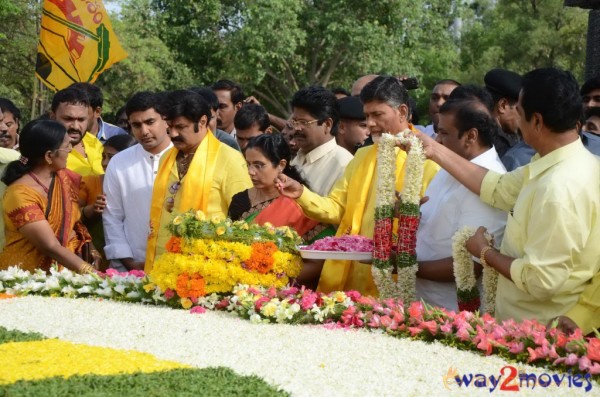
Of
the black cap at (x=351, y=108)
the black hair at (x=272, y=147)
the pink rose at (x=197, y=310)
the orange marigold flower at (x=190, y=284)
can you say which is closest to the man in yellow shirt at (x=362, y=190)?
the black hair at (x=272, y=147)

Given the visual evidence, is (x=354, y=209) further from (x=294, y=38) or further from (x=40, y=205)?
(x=294, y=38)

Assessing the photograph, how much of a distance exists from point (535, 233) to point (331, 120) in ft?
8.76

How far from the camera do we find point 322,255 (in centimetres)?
490

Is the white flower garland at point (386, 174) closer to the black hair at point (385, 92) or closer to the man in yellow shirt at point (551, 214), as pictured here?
the black hair at point (385, 92)

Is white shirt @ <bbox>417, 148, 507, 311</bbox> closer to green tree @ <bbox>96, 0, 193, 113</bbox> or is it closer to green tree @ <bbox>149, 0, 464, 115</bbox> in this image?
green tree @ <bbox>96, 0, 193, 113</bbox>

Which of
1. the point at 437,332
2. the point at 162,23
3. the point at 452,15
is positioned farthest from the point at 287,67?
the point at 437,332

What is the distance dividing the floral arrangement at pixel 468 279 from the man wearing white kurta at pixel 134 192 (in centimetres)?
277

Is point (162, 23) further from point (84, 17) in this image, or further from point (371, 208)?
point (371, 208)

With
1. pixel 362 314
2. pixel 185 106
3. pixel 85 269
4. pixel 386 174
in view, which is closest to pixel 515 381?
pixel 362 314

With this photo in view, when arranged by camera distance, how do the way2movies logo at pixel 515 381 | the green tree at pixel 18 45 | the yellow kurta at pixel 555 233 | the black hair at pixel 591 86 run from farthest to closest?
the green tree at pixel 18 45
the black hair at pixel 591 86
the yellow kurta at pixel 555 233
the way2movies logo at pixel 515 381

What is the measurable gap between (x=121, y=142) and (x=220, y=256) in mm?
2816

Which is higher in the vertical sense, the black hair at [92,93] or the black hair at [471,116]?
the black hair at [471,116]

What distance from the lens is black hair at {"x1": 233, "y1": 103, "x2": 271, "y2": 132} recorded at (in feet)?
25.2

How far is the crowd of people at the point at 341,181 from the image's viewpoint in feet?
13.4
